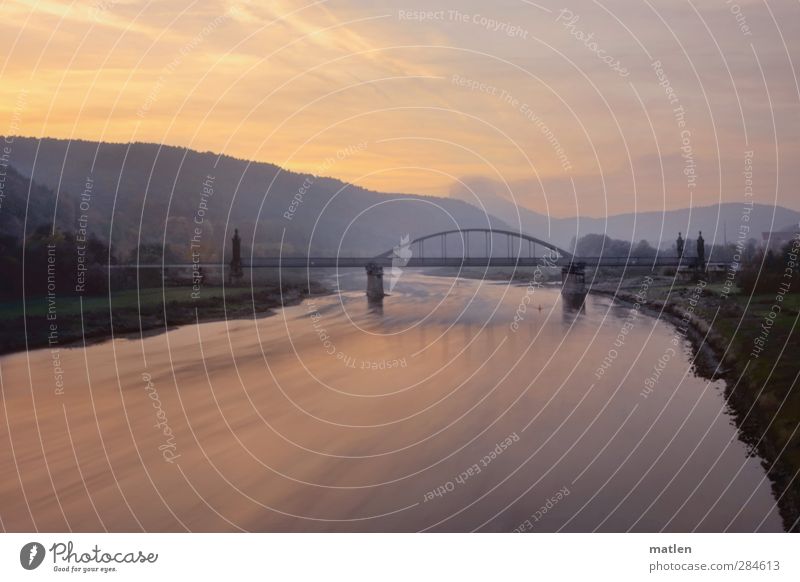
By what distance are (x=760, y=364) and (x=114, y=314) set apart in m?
28.7

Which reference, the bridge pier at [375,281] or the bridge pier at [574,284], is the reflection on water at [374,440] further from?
the bridge pier at [574,284]

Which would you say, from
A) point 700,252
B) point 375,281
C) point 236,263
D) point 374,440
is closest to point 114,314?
point 236,263

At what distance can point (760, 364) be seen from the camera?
2727cm

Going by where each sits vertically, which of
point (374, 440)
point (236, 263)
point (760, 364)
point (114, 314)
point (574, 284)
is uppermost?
point (236, 263)

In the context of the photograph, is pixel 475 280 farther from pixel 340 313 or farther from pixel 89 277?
pixel 89 277

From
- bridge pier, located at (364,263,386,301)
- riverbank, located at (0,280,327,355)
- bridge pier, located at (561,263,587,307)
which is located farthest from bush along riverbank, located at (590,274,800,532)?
bridge pier, located at (364,263,386,301)

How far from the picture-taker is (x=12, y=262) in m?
40.3

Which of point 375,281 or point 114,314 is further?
point 375,281

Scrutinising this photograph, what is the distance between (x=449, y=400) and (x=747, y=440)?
1054cm

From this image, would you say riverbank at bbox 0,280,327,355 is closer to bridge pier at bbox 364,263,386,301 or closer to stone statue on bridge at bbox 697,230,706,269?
bridge pier at bbox 364,263,386,301

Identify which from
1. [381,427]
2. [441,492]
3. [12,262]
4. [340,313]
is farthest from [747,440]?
[340,313]

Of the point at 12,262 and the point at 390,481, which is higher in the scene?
the point at 12,262

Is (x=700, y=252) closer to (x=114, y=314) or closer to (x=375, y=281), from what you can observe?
(x=375, y=281)

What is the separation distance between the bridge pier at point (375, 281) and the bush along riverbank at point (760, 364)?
27313mm
